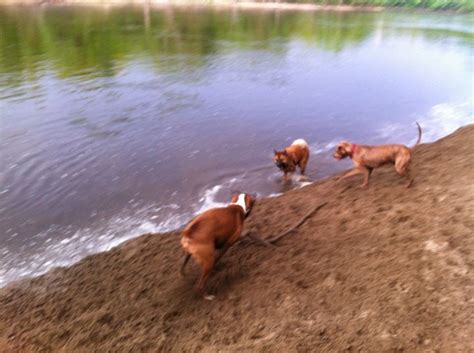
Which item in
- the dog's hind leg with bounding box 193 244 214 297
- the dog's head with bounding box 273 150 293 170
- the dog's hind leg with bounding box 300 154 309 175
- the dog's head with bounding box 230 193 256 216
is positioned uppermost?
the dog's head with bounding box 230 193 256 216

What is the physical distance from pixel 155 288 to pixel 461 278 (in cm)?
418

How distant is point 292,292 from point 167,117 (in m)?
12.1

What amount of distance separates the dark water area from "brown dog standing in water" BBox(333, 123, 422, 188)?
192 cm

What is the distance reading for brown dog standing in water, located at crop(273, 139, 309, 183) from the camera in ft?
32.2

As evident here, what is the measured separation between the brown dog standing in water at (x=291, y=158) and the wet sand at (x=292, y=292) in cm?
250

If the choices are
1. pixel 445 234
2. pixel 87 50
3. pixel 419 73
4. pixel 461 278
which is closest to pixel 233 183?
pixel 445 234

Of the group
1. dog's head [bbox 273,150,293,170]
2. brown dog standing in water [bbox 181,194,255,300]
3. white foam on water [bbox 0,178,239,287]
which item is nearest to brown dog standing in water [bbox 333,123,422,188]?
dog's head [bbox 273,150,293,170]

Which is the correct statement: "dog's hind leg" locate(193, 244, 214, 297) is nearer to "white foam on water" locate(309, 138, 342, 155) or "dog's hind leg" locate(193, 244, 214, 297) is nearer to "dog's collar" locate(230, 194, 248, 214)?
"dog's collar" locate(230, 194, 248, 214)

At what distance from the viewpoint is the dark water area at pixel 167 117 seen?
8.76m

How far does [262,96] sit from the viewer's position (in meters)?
19.3

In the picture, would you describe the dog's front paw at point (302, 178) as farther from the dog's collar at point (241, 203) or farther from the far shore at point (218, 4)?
the far shore at point (218, 4)

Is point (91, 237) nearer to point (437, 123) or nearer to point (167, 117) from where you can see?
point (167, 117)

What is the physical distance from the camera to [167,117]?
A: 15836mm

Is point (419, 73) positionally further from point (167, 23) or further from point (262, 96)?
point (167, 23)
